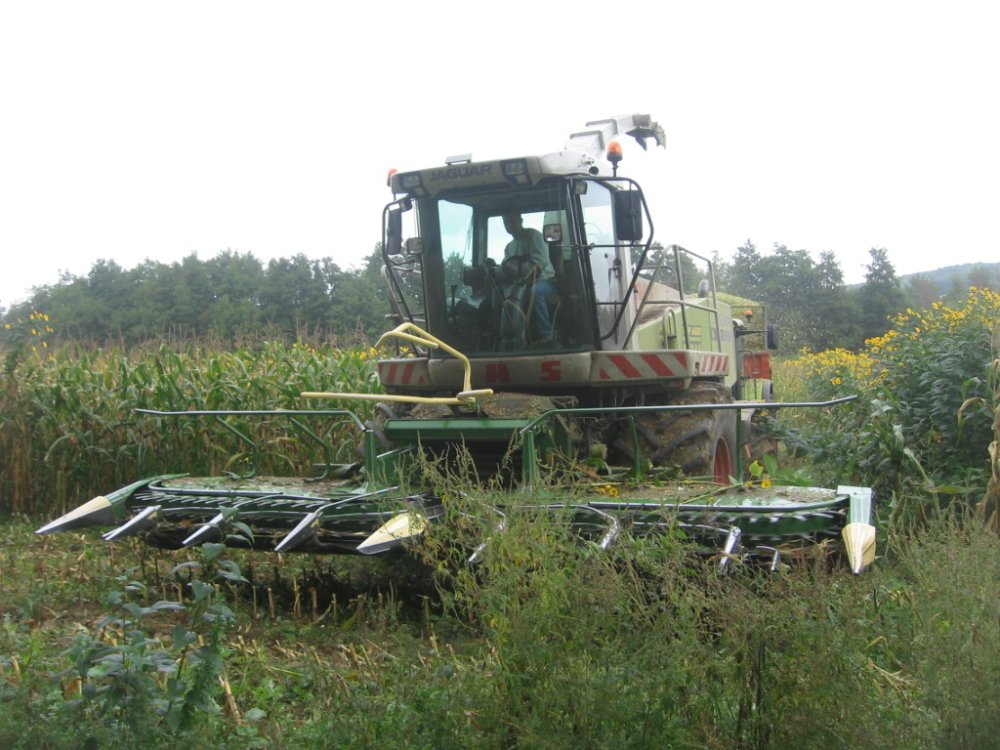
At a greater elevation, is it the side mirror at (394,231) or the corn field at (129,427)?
the side mirror at (394,231)

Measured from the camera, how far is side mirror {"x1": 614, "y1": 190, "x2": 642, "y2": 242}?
20.1 feet

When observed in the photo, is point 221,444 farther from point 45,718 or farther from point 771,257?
point 771,257

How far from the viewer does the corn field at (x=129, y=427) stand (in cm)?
891

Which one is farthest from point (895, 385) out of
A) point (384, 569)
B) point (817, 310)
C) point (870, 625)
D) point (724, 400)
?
point (817, 310)

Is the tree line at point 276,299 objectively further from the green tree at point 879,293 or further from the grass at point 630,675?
the grass at point 630,675

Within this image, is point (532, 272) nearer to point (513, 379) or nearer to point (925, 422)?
point (513, 379)

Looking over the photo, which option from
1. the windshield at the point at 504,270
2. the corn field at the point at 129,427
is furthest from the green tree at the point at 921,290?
the windshield at the point at 504,270

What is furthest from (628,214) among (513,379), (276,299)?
(276,299)

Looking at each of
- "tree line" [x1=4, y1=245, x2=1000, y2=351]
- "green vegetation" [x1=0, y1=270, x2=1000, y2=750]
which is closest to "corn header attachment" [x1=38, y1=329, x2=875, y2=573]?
"green vegetation" [x1=0, y1=270, x2=1000, y2=750]

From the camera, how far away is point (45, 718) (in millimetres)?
3012

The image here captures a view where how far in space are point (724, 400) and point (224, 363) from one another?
5132 millimetres

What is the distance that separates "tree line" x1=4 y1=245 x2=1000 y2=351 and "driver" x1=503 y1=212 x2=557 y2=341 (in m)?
16.3

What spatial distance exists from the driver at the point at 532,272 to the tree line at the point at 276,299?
16.3 meters

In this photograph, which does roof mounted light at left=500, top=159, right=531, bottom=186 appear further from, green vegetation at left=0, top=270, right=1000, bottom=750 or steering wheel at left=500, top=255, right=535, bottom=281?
green vegetation at left=0, top=270, right=1000, bottom=750
